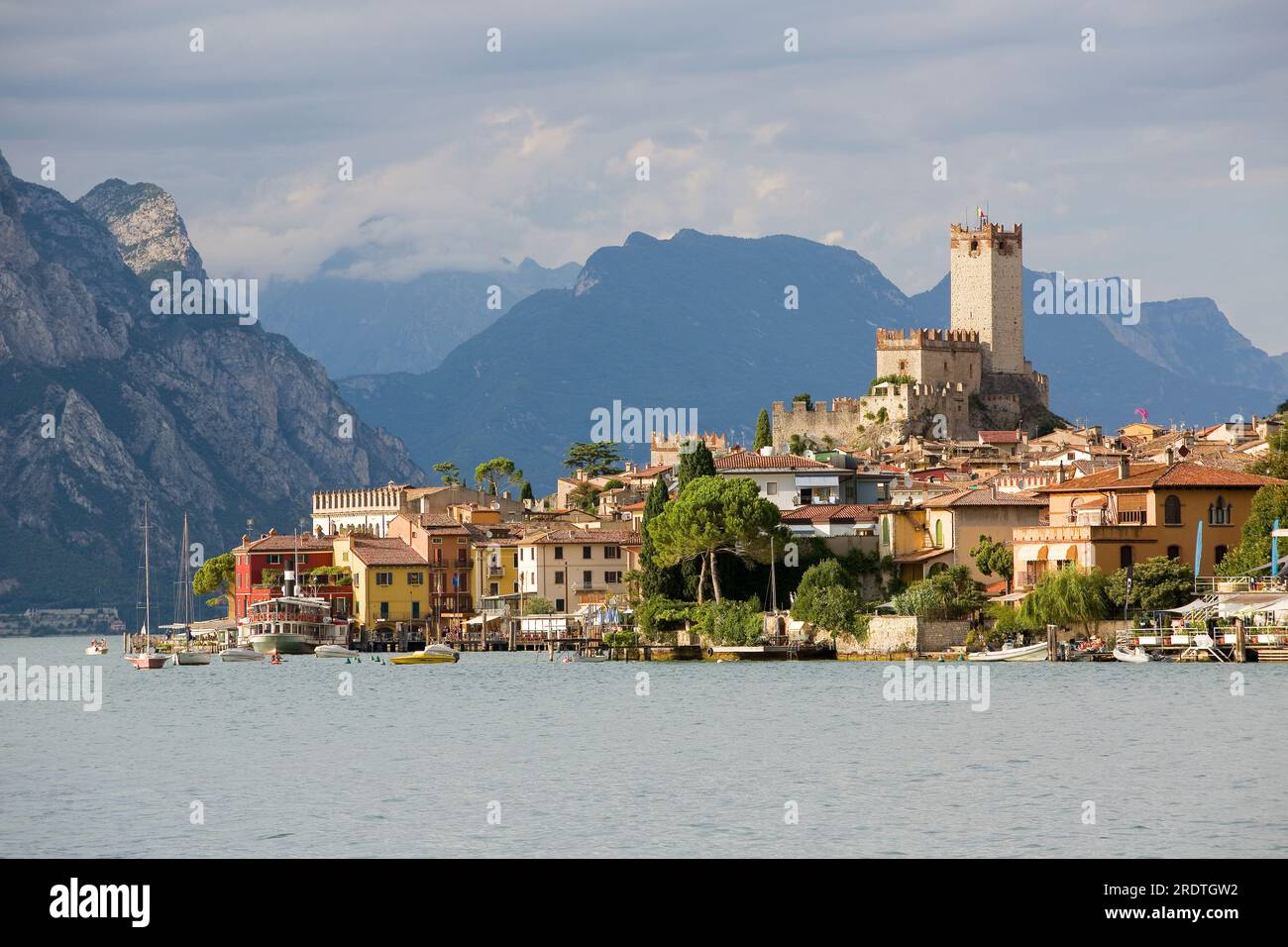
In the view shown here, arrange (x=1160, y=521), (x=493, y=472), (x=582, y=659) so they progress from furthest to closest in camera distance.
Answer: (x=493, y=472) < (x=582, y=659) < (x=1160, y=521)

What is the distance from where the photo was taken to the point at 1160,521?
243 feet

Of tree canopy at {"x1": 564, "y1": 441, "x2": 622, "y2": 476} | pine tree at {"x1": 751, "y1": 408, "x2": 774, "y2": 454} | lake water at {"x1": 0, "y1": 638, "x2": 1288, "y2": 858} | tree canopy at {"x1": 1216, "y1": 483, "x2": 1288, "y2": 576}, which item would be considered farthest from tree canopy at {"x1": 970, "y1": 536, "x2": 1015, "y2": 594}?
tree canopy at {"x1": 564, "y1": 441, "x2": 622, "y2": 476}

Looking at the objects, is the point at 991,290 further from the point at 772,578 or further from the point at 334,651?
the point at 772,578

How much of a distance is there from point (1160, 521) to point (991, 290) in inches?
3043

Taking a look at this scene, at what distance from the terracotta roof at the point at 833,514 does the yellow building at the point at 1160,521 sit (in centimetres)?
1442

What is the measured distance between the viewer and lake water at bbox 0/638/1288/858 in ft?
95.9

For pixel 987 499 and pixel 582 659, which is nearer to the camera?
pixel 987 499

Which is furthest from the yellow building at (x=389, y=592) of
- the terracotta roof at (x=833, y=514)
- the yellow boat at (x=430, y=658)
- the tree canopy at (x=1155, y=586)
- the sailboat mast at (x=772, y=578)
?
the tree canopy at (x=1155, y=586)

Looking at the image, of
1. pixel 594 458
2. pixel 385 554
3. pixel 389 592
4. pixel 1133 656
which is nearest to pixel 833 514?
pixel 1133 656

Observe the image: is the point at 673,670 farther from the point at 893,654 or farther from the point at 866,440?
the point at 866,440

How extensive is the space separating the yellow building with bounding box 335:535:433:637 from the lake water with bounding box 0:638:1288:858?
171 feet

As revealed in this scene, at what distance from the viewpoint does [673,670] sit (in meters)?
75.9

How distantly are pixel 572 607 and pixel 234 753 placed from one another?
64.2 meters

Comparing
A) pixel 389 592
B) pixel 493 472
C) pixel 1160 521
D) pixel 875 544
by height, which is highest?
pixel 493 472
